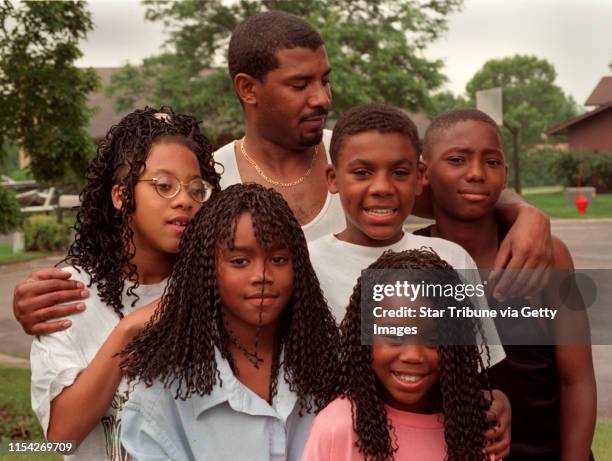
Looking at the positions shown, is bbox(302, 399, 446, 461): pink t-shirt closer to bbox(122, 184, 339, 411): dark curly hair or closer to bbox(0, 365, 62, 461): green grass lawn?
bbox(122, 184, 339, 411): dark curly hair

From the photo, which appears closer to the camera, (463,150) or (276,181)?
(463,150)

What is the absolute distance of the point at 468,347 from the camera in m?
1.89

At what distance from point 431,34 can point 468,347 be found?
774 inches

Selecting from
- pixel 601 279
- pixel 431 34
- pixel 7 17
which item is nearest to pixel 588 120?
pixel 431 34

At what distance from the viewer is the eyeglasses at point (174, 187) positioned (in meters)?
2.10

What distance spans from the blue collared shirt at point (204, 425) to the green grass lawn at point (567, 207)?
21055 mm

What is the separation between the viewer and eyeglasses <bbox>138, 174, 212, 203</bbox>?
82.7 inches

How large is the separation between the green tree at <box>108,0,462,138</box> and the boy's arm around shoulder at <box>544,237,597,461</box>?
17202mm

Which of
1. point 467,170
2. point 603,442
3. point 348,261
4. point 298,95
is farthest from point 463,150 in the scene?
point 603,442

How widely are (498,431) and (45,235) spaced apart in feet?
54.6

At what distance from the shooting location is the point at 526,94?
52094 mm

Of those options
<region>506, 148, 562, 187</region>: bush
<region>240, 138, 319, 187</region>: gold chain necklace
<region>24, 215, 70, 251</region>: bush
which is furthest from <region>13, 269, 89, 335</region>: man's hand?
<region>506, 148, 562, 187</region>: bush

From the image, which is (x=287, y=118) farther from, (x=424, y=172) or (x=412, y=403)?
(x=412, y=403)

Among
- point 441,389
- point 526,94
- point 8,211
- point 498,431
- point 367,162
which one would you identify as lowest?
point 498,431
